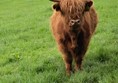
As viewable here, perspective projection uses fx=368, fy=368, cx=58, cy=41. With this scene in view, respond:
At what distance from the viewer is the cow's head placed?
21.4 ft

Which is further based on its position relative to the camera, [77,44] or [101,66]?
[101,66]

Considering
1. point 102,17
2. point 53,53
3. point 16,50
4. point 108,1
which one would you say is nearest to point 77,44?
point 53,53

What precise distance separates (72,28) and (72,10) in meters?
0.38

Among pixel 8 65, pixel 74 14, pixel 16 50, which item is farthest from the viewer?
pixel 16 50

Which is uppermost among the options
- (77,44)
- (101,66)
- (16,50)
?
(77,44)

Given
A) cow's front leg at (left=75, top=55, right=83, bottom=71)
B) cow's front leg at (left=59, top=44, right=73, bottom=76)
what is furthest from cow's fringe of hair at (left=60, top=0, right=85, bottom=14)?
cow's front leg at (left=75, top=55, right=83, bottom=71)

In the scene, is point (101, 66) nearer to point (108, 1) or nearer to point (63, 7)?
point (63, 7)

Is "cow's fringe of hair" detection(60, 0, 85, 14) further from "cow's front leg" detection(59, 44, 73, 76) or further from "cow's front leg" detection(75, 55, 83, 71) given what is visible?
"cow's front leg" detection(75, 55, 83, 71)

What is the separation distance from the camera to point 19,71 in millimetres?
8430

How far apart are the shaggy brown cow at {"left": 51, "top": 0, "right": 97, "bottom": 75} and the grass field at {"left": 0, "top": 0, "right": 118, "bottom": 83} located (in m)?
0.40

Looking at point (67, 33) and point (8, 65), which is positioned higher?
point (67, 33)

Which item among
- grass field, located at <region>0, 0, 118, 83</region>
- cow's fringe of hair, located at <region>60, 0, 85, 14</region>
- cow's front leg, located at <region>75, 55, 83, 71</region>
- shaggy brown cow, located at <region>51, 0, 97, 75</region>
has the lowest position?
grass field, located at <region>0, 0, 118, 83</region>

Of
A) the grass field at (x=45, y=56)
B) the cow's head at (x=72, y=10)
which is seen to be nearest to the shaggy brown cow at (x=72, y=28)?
the cow's head at (x=72, y=10)

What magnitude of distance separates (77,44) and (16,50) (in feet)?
13.1
